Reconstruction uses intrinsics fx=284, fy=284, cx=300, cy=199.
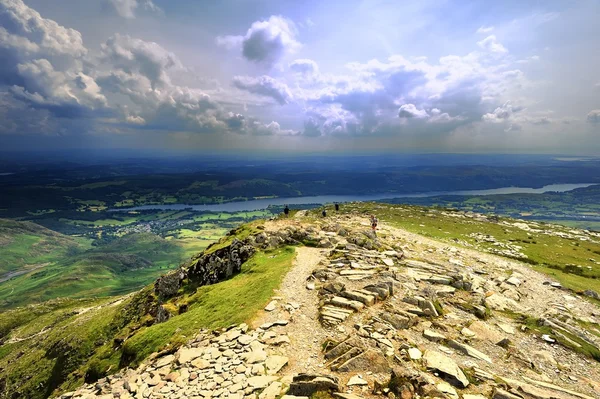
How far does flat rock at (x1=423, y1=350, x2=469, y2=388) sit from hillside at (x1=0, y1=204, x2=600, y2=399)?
59 millimetres

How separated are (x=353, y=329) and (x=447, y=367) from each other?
5.87m

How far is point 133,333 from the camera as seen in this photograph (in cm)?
3547

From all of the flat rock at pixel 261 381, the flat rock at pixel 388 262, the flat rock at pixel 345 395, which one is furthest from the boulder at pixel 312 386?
the flat rock at pixel 388 262

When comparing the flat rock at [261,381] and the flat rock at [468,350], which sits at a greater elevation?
the flat rock at [261,381]

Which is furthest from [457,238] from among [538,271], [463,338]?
[463,338]

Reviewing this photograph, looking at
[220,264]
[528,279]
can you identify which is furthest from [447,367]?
[220,264]

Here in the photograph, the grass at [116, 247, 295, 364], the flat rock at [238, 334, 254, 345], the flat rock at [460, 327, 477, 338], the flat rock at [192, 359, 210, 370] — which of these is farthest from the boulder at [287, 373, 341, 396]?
the flat rock at [460, 327, 477, 338]

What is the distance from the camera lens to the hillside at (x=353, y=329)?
15.1 m

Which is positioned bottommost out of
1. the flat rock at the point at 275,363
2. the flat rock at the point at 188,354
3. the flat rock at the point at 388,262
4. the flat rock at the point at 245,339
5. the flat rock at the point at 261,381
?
the flat rock at the point at 188,354

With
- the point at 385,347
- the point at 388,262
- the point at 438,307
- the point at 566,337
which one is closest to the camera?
the point at 385,347

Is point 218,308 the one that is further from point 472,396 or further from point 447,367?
point 472,396

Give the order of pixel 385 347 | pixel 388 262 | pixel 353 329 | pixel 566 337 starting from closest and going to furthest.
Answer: pixel 385 347 → pixel 353 329 → pixel 566 337 → pixel 388 262

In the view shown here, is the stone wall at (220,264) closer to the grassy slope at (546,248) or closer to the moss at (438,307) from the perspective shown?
the moss at (438,307)

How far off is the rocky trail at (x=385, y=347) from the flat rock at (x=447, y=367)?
6 centimetres
